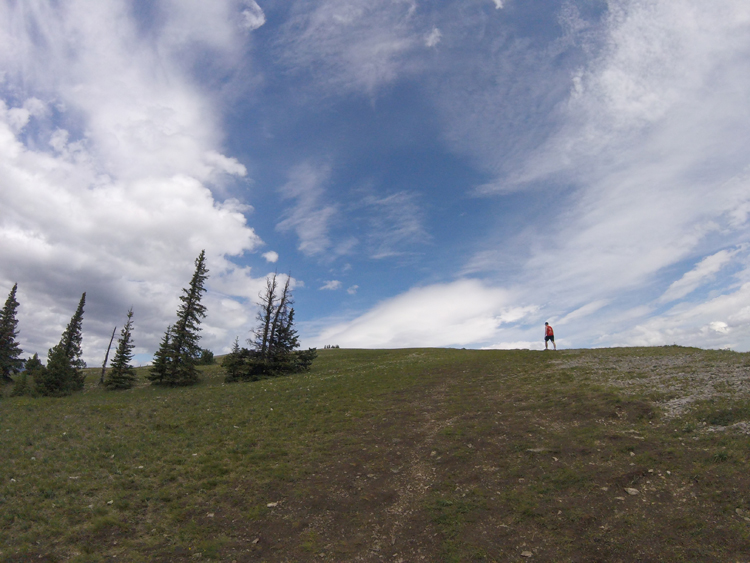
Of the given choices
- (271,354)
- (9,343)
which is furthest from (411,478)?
(9,343)

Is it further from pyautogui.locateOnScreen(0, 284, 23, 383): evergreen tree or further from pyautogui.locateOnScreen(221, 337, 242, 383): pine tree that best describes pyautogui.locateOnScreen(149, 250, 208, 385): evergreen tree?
pyautogui.locateOnScreen(0, 284, 23, 383): evergreen tree

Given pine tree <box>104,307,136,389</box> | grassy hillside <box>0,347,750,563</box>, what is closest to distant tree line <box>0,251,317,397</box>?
pine tree <box>104,307,136,389</box>

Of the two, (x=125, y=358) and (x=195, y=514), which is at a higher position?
(x=125, y=358)

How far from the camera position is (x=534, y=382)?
26438 mm

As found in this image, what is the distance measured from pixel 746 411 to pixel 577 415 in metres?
6.22

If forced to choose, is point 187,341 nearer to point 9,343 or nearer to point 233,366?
point 233,366

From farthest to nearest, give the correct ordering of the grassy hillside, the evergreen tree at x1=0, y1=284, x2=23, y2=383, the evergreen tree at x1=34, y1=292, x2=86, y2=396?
the evergreen tree at x1=0, y1=284, x2=23, y2=383 < the evergreen tree at x1=34, y1=292, x2=86, y2=396 < the grassy hillside

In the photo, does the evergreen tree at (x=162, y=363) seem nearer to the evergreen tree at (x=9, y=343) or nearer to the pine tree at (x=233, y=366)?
the pine tree at (x=233, y=366)

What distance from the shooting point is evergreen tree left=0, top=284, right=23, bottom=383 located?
52.5 meters

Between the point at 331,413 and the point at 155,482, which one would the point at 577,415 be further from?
the point at 155,482

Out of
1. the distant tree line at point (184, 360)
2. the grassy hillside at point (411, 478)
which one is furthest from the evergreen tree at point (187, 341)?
the grassy hillside at point (411, 478)

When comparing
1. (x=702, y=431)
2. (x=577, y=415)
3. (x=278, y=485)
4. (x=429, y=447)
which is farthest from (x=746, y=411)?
(x=278, y=485)

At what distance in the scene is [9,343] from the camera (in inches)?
2116

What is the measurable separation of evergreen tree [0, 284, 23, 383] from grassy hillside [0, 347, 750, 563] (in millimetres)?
41413
